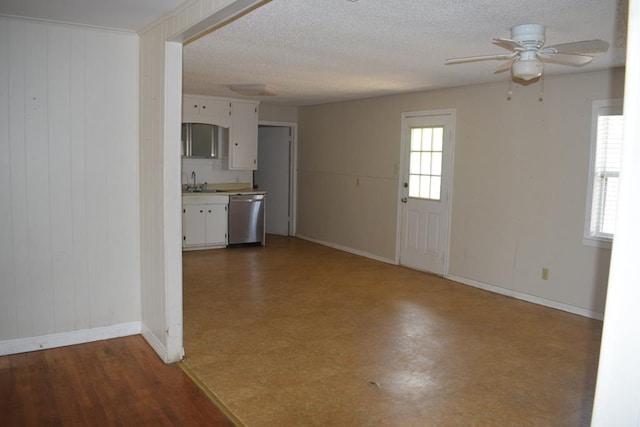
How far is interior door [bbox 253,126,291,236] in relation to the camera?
9359 mm

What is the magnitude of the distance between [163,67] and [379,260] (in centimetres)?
470

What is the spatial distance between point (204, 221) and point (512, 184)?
4486mm

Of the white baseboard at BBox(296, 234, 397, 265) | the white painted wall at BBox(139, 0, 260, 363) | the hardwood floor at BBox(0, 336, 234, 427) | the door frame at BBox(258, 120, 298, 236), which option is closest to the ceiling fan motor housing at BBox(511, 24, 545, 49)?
the white painted wall at BBox(139, 0, 260, 363)

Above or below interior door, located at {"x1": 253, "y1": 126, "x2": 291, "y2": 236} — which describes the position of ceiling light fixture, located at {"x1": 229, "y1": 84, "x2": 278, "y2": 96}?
above

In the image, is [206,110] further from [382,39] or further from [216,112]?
[382,39]

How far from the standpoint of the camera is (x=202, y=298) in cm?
523

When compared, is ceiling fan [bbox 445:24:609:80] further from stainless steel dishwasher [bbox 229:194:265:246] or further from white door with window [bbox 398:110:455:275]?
stainless steel dishwasher [bbox 229:194:265:246]

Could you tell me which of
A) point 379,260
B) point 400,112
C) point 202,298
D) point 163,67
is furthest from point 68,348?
point 400,112

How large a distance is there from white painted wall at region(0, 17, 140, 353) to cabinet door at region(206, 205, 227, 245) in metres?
3.65

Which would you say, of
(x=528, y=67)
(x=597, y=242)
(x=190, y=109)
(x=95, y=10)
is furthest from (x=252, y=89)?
(x=597, y=242)

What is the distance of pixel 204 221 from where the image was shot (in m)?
7.71

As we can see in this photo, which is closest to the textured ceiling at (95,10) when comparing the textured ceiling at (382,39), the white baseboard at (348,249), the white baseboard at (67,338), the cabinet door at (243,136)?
the textured ceiling at (382,39)

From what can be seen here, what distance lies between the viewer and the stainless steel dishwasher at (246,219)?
7977mm

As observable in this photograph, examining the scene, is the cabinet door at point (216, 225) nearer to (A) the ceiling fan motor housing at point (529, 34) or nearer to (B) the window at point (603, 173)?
(B) the window at point (603, 173)
